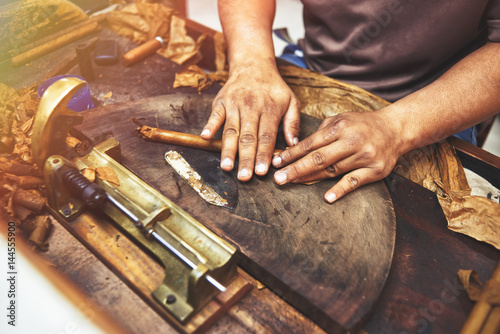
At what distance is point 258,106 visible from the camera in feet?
4.50

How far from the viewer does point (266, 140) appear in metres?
1.26

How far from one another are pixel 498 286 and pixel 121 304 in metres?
1.02

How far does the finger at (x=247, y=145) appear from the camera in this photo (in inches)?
46.3

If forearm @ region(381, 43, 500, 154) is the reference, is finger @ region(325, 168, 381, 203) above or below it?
below

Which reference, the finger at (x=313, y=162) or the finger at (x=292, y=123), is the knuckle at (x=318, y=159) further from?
→ the finger at (x=292, y=123)

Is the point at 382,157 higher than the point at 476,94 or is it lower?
lower

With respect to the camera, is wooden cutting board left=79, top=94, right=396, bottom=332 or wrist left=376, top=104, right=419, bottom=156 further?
wrist left=376, top=104, right=419, bottom=156

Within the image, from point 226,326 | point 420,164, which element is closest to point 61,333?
point 226,326

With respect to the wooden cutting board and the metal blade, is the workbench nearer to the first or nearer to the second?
the wooden cutting board

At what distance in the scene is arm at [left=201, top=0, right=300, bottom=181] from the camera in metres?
1.23

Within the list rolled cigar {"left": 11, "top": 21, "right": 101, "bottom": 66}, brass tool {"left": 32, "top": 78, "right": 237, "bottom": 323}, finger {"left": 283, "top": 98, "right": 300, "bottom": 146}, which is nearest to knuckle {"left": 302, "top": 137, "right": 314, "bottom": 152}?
finger {"left": 283, "top": 98, "right": 300, "bottom": 146}

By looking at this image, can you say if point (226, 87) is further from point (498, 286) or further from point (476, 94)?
point (498, 286)

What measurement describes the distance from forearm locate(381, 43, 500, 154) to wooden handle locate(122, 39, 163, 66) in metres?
1.24

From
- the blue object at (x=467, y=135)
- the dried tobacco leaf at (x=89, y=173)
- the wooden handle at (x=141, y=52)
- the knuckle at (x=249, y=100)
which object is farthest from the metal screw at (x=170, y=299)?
the blue object at (x=467, y=135)
